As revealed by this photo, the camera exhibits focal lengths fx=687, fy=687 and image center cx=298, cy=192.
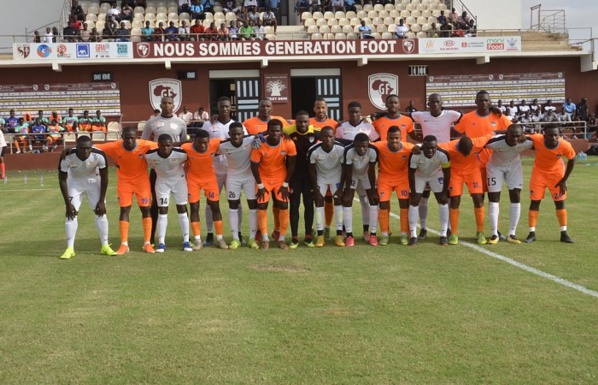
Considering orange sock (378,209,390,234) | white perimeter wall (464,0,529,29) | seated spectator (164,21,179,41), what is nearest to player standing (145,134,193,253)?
orange sock (378,209,390,234)

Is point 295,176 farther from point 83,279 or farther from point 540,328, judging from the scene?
point 540,328

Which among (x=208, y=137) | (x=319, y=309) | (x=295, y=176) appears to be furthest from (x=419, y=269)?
(x=208, y=137)

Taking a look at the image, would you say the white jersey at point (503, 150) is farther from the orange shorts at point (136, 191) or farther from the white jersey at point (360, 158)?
the orange shorts at point (136, 191)

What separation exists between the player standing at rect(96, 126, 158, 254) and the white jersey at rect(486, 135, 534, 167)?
481cm

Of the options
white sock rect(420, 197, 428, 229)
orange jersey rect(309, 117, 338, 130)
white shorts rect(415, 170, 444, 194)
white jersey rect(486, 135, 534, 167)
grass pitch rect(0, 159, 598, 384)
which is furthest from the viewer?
orange jersey rect(309, 117, 338, 130)

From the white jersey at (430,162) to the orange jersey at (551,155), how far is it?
1391 millimetres

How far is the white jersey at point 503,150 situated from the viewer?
9750 millimetres

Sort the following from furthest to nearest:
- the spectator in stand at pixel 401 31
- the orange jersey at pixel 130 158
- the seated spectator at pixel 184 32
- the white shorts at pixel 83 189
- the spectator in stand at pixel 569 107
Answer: the spectator in stand at pixel 569 107, the spectator in stand at pixel 401 31, the seated spectator at pixel 184 32, the orange jersey at pixel 130 158, the white shorts at pixel 83 189

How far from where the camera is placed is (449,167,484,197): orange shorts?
9891 millimetres

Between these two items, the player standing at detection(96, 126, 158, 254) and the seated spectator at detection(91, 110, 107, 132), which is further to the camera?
the seated spectator at detection(91, 110, 107, 132)

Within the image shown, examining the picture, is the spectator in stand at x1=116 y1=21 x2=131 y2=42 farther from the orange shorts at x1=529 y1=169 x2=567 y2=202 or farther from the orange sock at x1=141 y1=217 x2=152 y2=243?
the orange shorts at x1=529 y1=169 x2=567 y2=202

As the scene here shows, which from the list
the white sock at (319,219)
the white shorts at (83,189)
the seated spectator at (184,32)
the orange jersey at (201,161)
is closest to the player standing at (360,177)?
Result: the white sock at (319,219)

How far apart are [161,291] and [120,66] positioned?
25.1 metres

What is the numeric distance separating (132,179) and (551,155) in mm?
5989
